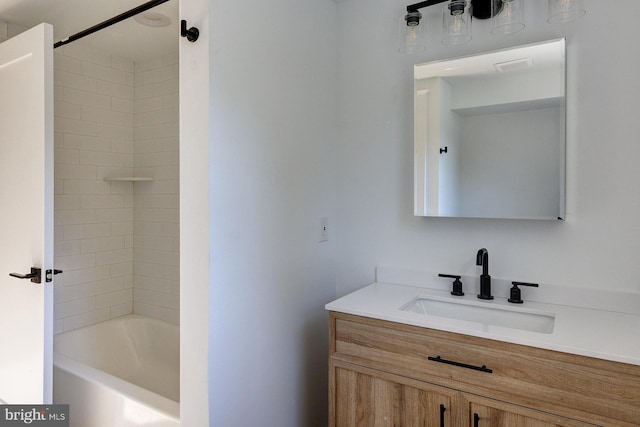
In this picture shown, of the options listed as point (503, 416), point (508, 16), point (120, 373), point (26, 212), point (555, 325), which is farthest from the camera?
point (120, 373)

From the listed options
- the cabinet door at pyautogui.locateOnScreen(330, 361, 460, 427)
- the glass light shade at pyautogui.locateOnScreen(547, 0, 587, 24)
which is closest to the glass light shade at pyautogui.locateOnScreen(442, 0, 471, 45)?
the glass light shade at pyautogui.locateOnScreen(547, 0, 587, 24)

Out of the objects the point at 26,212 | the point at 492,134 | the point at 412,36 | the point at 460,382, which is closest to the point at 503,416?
the point at 460,382

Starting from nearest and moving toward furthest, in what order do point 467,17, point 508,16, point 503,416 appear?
point 503,416 → point 508,16 → point 467,17

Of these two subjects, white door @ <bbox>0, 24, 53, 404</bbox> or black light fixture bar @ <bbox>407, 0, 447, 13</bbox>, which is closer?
black light fixture bar @ <bbox>407, 0, 447, 13</bbox>

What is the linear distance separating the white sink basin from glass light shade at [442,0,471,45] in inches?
46.8

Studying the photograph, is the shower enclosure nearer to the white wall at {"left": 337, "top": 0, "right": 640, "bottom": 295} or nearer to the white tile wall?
the white tile wall

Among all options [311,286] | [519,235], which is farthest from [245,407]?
[519,235]

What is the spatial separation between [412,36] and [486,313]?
4.30 ft

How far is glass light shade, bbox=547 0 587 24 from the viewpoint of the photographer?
1.52 meters

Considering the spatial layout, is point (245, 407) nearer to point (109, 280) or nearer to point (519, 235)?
point (519, 235)

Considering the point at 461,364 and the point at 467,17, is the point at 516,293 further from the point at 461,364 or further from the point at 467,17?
the point at 467,17

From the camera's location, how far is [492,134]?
1.80 m

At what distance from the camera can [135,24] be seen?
2.35 m

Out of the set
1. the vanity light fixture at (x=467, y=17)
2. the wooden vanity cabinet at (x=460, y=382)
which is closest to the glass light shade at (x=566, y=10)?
the vanity light fixture at (x=467, y=17)
